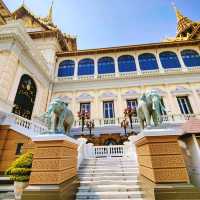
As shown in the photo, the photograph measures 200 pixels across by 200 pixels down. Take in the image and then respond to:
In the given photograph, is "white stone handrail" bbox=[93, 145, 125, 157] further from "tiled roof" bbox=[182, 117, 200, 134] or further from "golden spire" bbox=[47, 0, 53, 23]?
"golden spire" bbox=[47, 0, 53, 23]

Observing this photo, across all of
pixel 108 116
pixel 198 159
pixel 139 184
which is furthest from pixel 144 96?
pixel 108 116

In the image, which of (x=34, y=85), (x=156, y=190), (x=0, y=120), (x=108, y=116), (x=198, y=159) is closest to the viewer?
(x=156, y=190)

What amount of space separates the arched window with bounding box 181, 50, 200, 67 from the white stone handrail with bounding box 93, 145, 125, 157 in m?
13.4

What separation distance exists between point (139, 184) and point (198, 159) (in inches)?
76.2

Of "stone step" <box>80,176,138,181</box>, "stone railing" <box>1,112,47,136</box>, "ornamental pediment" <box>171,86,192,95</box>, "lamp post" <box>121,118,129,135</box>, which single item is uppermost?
"ornamental pediment" <box>171,86,192,95</box>

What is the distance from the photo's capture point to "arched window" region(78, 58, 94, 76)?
18.3 meters

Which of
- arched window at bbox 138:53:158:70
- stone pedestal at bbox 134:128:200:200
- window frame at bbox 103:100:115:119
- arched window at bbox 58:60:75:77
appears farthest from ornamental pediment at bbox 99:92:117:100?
stone pedestal at bbox 134:128:200:200

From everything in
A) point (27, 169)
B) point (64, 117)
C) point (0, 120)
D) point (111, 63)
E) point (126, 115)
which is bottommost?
point (27, 169)

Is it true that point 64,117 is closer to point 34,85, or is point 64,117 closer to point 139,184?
point 139,184

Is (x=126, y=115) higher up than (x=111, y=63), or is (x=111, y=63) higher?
(x=111, y=63)

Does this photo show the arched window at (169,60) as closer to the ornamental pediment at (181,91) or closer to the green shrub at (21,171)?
the ornamental pediment at (181,91)

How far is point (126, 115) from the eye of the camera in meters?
14.6

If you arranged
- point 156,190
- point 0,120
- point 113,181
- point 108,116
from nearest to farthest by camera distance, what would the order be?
1. point 156,190
2. point 113,181
3. point 0,120
4. point 108,116

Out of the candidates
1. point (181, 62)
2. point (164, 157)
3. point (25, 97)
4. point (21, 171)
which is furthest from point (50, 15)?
point (164, 157)
